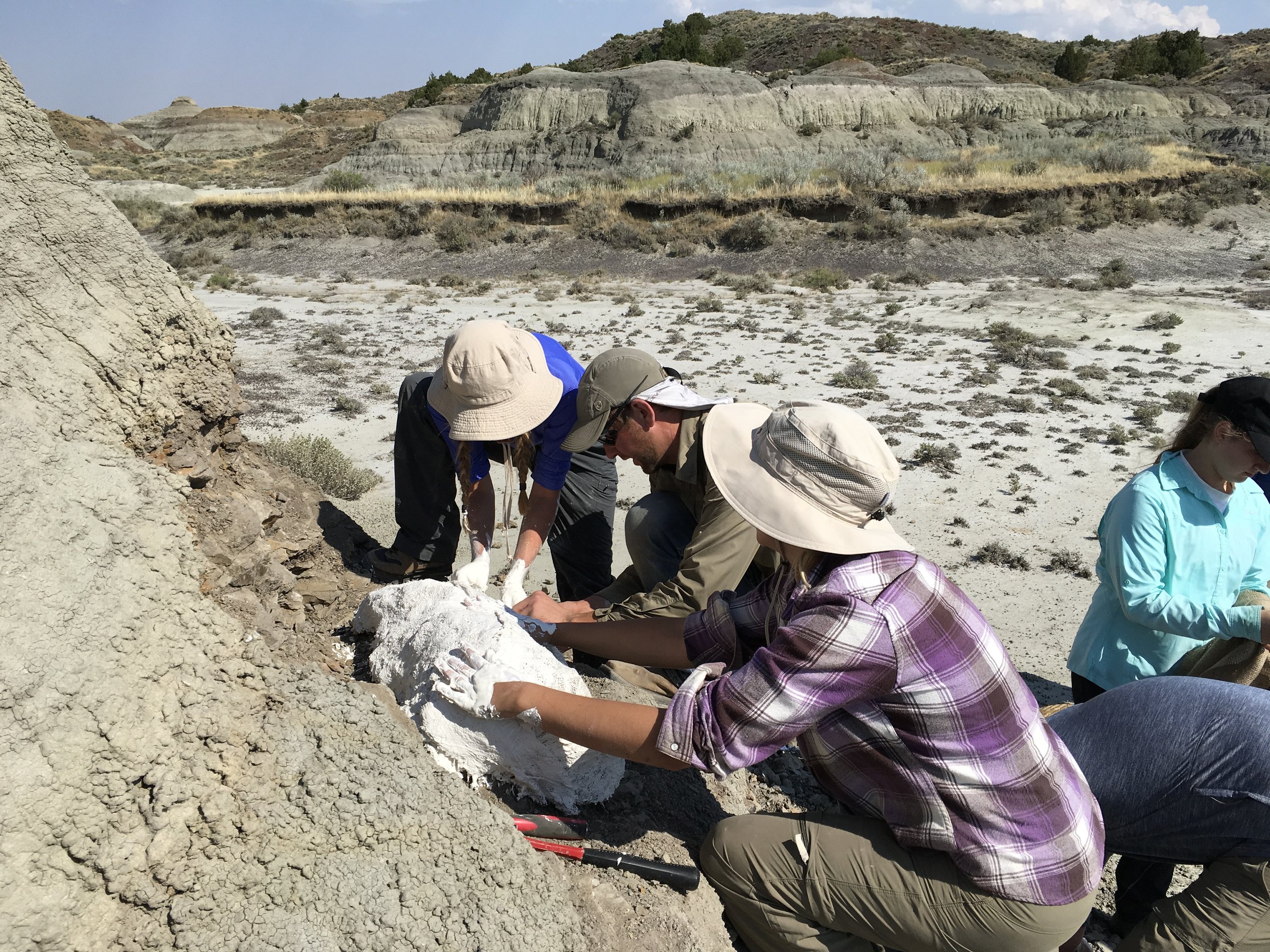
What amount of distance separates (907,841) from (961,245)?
1732 centimetres

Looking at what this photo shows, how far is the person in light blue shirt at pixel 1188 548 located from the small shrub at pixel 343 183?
90.0 feet

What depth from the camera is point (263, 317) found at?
12703 mm

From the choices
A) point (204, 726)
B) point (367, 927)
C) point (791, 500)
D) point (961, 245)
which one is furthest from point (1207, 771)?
point (961, 245)

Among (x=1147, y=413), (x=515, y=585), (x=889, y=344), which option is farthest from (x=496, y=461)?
(x=889, y=344)

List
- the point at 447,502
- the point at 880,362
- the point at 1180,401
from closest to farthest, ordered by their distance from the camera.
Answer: the point at 447,502 → the point at 1180,401 → the point at 880,362

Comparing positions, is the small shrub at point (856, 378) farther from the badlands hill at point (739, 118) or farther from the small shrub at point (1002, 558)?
the badlands hill at point (739, 118)

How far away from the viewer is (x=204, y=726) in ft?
5.66

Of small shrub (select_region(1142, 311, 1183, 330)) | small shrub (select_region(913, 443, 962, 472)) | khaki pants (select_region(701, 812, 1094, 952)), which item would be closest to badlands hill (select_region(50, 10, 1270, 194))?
small shrub (select_region(1142, 311, 1183, 330))

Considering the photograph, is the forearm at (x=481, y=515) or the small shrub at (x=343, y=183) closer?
the forearm at (x=481, y=515)

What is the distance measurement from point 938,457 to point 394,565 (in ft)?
15.4

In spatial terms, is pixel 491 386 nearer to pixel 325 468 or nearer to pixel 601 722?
pixel 601 722

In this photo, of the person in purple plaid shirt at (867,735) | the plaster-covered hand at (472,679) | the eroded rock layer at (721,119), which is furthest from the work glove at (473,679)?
the eroded rock layer at (721,119)

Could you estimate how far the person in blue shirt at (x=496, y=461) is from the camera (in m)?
2.96

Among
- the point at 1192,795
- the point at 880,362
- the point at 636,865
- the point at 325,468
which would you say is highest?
the point at 1192,795
